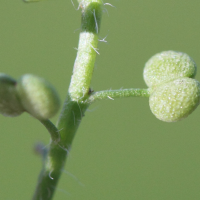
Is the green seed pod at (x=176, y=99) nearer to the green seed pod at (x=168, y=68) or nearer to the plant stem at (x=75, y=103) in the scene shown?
the green seed pod at (x=168, y=68)

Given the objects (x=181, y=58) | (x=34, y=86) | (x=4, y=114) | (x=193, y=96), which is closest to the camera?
(x=34, y=86)

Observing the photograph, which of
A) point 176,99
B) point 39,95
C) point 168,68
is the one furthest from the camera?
point 168,68

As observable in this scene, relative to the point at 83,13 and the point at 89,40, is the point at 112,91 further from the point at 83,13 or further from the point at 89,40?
the point at 83,13

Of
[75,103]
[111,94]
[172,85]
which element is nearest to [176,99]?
[172,85]

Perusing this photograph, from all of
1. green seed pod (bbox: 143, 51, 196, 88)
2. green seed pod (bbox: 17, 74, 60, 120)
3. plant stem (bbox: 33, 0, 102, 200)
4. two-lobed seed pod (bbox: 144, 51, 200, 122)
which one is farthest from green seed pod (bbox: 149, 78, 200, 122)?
green seed pod (bbox: 17, 74, 60, 120)

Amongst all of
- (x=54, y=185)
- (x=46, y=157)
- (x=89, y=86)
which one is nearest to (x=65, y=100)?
(x=89, y=86)

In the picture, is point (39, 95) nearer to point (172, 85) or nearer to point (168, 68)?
point (172, 85)
